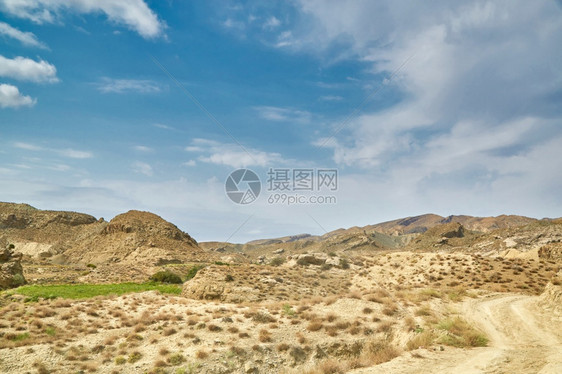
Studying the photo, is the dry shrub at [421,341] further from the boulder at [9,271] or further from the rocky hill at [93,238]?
the rocky hill at [93,238]

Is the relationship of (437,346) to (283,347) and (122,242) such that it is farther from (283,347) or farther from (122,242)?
(122,242)

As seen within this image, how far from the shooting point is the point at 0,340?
49.5 feet

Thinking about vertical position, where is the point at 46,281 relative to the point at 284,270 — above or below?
below

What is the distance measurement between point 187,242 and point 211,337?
78.7 meters

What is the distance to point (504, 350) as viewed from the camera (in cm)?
1342

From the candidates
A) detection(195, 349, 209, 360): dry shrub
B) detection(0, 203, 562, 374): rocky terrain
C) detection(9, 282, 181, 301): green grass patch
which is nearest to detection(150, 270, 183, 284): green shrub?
detection(9, 282, 181, 301): green grass patch

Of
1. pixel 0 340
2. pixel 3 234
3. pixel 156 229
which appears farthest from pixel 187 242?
pixel 0 340

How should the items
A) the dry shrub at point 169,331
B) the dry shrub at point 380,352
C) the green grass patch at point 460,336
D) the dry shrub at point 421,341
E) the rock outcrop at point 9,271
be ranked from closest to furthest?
the dry shrub at point 380,352 < the dry shrub at point 421,341 < the green grass patch at point 460,336 < the dry shrub at point 169,331 < the rock outcrop at point 9,271

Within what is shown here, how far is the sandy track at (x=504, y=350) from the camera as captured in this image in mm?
11539

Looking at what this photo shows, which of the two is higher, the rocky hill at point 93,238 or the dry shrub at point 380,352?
the rocky hill at point 93,238

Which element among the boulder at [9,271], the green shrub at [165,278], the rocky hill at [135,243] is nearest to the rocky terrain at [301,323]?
the boulder at [9,271]

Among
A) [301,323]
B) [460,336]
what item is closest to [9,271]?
[301,323]

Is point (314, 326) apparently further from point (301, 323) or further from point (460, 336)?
point (460, 336)

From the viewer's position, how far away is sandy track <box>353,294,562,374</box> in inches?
454
